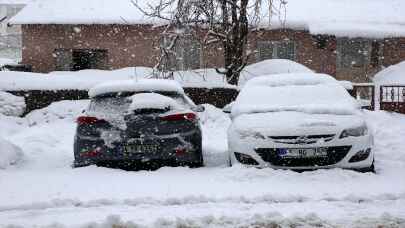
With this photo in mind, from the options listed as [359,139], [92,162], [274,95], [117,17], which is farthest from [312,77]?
[117,17]

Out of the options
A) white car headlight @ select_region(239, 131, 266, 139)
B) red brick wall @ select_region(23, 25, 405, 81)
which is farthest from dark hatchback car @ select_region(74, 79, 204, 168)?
red brick wall @ select_region(23, 25, 405, 81)

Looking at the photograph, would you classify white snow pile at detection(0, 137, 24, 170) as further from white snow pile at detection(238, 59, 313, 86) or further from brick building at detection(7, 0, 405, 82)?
brick building at detection(7, 0, 405, 82)

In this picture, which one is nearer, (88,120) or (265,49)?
(88,120)

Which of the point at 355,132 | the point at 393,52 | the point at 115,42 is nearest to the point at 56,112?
the point at 355,132

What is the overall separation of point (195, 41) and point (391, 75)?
29.6 feet

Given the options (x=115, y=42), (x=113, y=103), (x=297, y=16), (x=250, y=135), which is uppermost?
(x=297, y=16)

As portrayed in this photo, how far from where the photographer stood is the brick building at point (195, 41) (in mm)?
23516

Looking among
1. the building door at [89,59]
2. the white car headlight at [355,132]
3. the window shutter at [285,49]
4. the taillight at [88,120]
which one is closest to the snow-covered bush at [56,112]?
the taillight at [88,120]

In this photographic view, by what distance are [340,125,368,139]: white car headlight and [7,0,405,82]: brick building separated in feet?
51.0

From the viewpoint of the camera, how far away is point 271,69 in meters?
19.9

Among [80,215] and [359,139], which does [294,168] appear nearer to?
[359,139]

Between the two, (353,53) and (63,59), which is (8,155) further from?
(353,53)

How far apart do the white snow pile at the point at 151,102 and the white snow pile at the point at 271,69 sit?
11407 millimetres

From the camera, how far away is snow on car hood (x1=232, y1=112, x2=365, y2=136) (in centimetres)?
746
